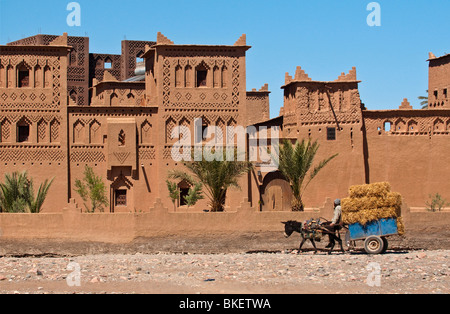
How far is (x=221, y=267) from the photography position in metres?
21.4

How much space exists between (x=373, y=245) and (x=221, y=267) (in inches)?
189

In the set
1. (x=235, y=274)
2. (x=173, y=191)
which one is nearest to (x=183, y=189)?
(x=173, y=191)

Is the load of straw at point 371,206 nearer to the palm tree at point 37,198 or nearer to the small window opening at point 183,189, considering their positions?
the small window opening at point 183,189

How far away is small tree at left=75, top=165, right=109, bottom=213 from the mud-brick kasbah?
41cm

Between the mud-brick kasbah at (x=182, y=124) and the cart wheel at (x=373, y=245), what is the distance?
7.94m

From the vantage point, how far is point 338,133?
3347 centimetres

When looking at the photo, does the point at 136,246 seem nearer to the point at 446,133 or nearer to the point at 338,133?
the point at 338,133

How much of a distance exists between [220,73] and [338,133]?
5.67 meters

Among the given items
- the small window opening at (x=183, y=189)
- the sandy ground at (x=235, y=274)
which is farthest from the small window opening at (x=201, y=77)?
the sandy ground at (x=235, y=274)

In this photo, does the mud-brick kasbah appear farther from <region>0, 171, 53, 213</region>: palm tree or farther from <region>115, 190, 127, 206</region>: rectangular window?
<region>0, 171, 53, 213</region>: palm tree

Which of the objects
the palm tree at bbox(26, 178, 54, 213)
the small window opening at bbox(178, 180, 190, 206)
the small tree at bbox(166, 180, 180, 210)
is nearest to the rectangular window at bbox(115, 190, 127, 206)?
the small window opening at bbox(178, 180, 190, 206)

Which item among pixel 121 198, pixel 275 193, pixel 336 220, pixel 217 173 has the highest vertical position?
pixel 217 173

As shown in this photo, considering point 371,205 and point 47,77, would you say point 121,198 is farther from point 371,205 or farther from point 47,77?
point 371,205

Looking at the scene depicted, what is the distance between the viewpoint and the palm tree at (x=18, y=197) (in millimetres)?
27750
